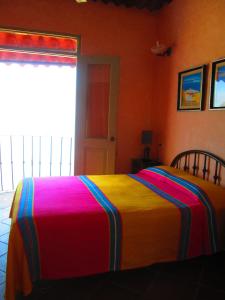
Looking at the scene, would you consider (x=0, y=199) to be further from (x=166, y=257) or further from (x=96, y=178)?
(x=166, y=257)

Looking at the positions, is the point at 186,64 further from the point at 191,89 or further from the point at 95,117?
the point at 95,117

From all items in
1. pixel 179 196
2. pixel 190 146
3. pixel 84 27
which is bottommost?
pixel 179 196

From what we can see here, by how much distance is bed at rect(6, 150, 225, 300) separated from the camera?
1.70 meters

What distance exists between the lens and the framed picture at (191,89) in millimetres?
2871

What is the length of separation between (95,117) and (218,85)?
186 cm

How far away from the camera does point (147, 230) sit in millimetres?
1931

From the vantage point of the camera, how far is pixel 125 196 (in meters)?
2.28

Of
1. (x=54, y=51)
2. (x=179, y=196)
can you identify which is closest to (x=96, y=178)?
(x=179, y=196)

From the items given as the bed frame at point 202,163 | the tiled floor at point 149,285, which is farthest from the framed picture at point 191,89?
the tiled floor at point 149,285

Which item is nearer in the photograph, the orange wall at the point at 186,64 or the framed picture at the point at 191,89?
the orange wall at the point at 186,64

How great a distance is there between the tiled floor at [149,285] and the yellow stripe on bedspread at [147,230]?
0.19 m

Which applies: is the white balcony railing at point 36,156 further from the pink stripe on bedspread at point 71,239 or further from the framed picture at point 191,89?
the pink stripe on bedspread at point 71,239

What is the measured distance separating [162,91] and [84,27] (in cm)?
149

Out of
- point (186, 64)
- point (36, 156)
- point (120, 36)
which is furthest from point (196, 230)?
point (36, 156)
